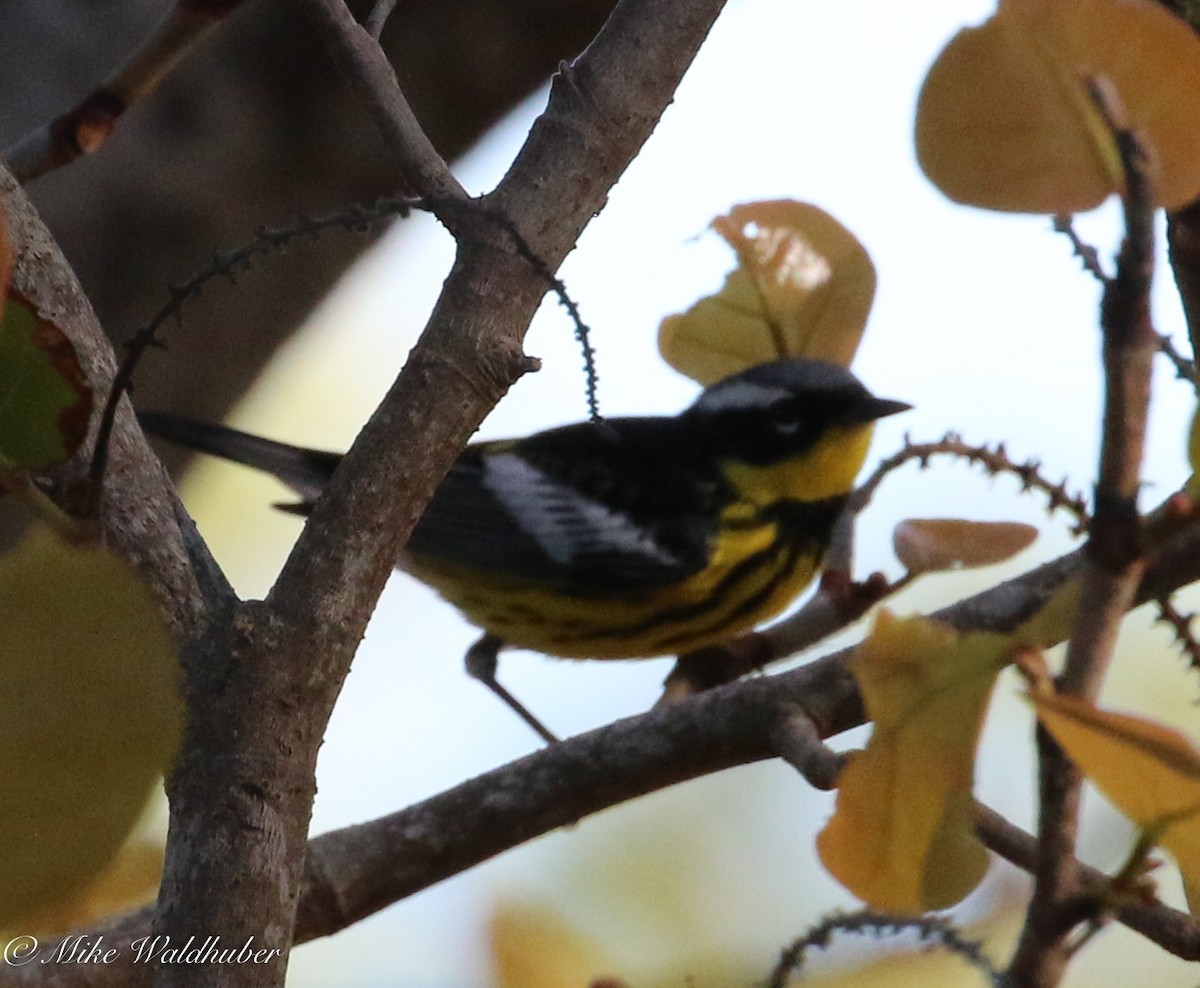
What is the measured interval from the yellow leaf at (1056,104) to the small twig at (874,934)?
0.23 metres

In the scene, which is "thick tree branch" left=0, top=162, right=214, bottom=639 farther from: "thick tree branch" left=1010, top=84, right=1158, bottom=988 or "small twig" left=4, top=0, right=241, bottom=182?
"thick tree branch" left=1010, top=84, right=1158, bottom=988

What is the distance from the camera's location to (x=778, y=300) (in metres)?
0.83

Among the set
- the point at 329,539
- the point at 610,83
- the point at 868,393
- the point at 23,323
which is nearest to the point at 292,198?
the point at 868,393

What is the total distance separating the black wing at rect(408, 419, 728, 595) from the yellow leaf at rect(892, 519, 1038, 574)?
0.87m

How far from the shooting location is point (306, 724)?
1.97ft

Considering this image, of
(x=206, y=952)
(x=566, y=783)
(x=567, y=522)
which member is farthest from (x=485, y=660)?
(x=206, y=952)

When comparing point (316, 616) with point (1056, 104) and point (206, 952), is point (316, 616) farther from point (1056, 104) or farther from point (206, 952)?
point (1056, 104)

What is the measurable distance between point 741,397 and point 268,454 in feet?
1.88

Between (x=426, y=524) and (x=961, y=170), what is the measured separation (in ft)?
4.62

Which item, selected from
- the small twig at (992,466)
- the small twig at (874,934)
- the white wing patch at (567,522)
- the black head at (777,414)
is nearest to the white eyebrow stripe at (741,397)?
the black head at (777,414)

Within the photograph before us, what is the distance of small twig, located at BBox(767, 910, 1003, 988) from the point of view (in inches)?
18.8

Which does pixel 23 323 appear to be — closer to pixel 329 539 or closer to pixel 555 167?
pixel 329 539

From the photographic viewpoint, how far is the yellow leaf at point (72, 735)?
355mm

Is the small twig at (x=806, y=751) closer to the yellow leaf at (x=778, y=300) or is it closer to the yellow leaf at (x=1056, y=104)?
the yellow leaf at (x=778, y=300)
